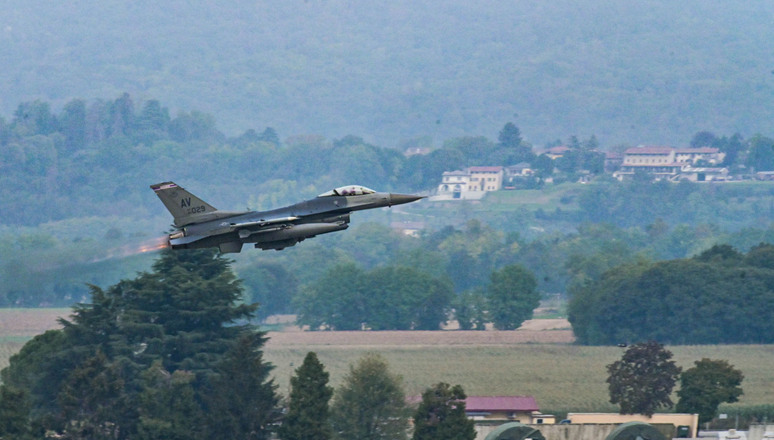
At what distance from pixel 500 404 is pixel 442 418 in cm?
1787

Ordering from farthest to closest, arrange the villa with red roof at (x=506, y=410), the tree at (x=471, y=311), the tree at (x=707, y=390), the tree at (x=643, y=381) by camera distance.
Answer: the tree at (x=471, y=311) → the tree at (x=707, y=390) → the tree at (x=643, y=381) → the villa with red roof at (x=506, y=410)

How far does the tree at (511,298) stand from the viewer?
157 m

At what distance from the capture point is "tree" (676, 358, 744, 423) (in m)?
91.9

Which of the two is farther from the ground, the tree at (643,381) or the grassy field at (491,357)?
the grassy field at (491,357)

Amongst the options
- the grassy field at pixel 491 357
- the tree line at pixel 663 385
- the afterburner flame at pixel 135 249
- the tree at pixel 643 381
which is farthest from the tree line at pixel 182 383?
the tree line at pixel 663 385

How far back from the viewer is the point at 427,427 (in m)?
73.9

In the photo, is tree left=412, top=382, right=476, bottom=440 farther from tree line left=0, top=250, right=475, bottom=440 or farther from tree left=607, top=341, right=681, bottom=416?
tree left=607, top=341, right=681, bottom=416

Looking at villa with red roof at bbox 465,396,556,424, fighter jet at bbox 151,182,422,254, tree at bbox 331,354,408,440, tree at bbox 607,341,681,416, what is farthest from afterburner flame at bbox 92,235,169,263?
tree at bbox 607,341,681,416

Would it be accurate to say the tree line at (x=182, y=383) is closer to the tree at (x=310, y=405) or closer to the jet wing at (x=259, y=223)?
the tree at (x=310, y=405)

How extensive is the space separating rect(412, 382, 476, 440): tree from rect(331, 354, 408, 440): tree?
6085 mm

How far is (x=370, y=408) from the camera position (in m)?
83.0

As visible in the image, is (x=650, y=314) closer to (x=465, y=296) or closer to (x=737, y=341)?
(x=737, y=341)

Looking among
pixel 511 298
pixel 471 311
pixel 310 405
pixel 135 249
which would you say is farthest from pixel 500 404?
pixel 511 298

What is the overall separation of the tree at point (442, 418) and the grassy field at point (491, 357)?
27.6m
